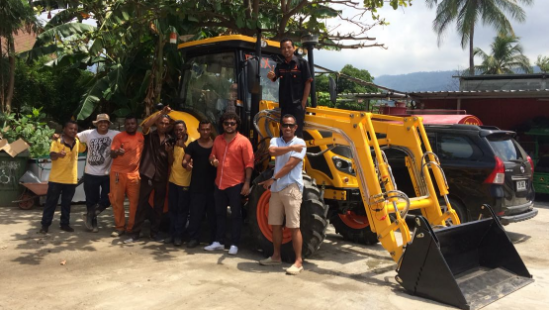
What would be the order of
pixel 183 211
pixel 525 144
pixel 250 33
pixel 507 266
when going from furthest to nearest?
pixel 525 144, pixel 250 33, pixel 183 211, pixel 507 266

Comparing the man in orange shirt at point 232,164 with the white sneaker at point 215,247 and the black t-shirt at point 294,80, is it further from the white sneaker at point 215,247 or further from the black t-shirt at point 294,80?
the black t-shirt at point 294,80

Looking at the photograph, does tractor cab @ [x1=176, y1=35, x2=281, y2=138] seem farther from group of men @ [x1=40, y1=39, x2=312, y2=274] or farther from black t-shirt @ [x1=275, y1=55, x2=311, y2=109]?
black t-shirt @ [x1=275, y1=55, x2=311, y2=109]

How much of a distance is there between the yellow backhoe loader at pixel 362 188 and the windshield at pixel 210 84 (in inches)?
0.5

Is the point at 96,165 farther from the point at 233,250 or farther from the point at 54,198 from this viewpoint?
the point at 233,250

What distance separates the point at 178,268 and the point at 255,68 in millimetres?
2431

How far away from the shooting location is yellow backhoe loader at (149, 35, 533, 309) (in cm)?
469

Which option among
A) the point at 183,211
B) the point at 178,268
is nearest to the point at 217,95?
the point at 183,211

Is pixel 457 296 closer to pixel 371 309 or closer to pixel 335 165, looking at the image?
pixel 371 309

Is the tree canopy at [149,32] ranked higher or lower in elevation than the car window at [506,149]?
higher

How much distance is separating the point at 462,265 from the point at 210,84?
3960 millimetres

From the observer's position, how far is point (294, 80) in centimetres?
582

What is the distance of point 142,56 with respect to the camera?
38.0 ft

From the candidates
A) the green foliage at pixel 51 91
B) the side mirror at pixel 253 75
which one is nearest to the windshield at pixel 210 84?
the side mirror at pixel 253 75

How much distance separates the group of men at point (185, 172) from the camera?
5441 mm
